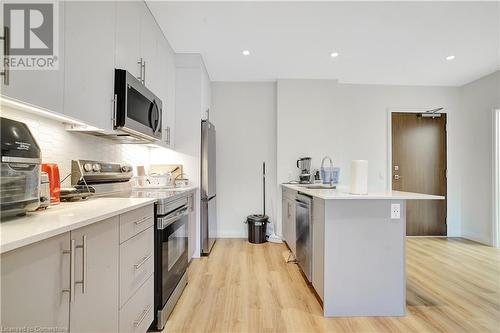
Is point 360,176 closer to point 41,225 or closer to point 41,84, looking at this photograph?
point 41,225

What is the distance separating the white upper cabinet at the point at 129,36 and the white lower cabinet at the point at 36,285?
1.43m

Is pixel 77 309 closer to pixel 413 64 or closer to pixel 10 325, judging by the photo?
pixel 10 325

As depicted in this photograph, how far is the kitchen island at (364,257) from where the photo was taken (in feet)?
5.93

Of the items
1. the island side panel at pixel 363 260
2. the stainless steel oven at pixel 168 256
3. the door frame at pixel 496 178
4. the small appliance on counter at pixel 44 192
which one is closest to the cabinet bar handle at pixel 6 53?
the small appliance on counter at pixel 44 192

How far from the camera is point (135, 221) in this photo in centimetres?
134

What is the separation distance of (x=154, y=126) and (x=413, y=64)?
3.66 metres

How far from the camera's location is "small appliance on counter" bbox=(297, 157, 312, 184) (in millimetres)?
3491

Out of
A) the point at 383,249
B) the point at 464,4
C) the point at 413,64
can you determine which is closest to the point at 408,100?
the point at 413,64

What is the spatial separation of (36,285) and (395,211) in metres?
2.08

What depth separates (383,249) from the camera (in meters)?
1.82

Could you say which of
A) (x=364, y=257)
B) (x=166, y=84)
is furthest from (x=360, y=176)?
(x=166, y=84)

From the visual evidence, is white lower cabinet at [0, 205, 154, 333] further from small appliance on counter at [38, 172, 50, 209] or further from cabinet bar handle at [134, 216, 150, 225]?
small appliance on counter at [38, 172, 50, 209]

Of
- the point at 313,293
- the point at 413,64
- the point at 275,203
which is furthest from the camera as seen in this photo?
the point at 275,203

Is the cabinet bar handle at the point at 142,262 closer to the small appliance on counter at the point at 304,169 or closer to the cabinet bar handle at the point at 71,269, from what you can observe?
the cabinet bar handle at the point at 71,269
